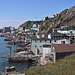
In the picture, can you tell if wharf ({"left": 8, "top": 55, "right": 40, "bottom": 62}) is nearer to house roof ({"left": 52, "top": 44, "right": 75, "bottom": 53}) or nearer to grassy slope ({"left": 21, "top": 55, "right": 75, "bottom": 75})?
house roof ({"left": 52, "top": 44, "right": 75, "bottom": 53})

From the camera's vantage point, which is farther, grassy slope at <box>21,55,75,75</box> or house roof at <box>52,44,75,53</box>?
house roof at <box>52,44,75,53</box>

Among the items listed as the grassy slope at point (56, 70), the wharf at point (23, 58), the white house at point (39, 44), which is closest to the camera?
the grassy slope at point (56, 70)

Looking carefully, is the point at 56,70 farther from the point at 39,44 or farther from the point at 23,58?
the point at 39,44

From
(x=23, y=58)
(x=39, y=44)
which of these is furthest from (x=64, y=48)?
(x=39, y=44)

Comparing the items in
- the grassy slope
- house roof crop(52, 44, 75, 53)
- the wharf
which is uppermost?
house roof crop(52, 44, 75, 53)

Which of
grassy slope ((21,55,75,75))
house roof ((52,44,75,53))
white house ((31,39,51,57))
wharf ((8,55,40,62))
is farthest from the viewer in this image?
white house ((31,39,51,57))

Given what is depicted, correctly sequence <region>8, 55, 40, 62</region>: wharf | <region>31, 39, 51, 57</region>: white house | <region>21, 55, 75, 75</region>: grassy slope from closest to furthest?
<region>21, 55, 75, 75</region>: grassy slope < <region>8, 55, 40, 62</region>: wharf < <region>31, 39, 51, 57</region>: white house

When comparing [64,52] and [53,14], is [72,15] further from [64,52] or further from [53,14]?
[64,52]

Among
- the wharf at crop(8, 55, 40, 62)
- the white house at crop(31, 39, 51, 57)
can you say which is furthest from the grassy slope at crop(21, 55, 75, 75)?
the white house at crop(31, 39, 51, 57)

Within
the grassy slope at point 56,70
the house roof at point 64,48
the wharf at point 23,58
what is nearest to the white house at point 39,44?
the wharf at point 23,58

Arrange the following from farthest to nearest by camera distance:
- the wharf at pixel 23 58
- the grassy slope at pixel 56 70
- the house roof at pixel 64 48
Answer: the wharf at pixel 23 58
the house roof at pixel 64 48
the grassy slope at pixel 56 70

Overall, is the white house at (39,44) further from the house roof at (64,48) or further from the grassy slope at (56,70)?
the grassy slope at (56,70)

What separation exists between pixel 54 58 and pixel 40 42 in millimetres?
11757

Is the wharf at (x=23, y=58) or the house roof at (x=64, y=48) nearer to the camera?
the house roof at (x=64, y=48)
